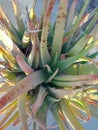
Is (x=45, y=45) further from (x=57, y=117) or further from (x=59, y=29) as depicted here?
(x=57, y=117)

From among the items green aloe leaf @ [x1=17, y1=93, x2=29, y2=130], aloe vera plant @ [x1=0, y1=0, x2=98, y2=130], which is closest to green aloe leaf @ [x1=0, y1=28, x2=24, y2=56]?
aloe vera plant @ [x1=0, y1=0, x2=98, y2=130]

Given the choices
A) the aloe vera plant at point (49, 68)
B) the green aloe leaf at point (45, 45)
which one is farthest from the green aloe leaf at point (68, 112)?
the green aloe leaf at point (45, 45)

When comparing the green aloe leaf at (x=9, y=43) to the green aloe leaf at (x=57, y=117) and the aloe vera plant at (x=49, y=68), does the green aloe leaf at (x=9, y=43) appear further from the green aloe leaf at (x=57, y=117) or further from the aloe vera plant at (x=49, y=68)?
the green aloe leaf at (x=57, y=117)

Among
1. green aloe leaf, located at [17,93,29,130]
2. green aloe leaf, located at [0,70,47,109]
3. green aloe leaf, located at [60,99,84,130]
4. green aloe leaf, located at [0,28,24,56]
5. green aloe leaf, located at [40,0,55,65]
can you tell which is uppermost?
green aloe leaf, located at [0,28,24,56]

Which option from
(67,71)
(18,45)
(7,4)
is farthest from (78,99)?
(7,4)

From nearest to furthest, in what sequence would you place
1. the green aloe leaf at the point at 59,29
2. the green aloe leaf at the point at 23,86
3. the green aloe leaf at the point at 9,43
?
the green aloe leaf at the point at 23,86 → the green aloe leaf at the point at 59,29 → the green aloe leaf at the point at 9,43

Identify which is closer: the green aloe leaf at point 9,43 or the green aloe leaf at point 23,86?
the green aloe leaf at point 23,86

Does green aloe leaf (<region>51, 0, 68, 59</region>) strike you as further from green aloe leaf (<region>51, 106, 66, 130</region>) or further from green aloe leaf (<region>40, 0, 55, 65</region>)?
green aloe leaf (<region>51, 106, 66, 130</region>)

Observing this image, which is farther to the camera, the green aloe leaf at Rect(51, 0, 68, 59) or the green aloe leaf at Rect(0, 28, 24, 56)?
the green aloe leaf at Rect(0, 28, 24, 56)

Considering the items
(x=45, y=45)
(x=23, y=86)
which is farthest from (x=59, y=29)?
(x=23, y=86)

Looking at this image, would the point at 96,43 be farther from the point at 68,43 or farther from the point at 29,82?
the point at 29,82

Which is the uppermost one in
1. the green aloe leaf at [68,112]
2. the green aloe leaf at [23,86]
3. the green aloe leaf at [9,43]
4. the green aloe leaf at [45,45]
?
the green aloe leaf at [9,43]

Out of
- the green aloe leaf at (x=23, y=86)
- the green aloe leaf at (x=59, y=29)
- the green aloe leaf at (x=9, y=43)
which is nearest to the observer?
the green aloe leaf at (x=23, y=86)
